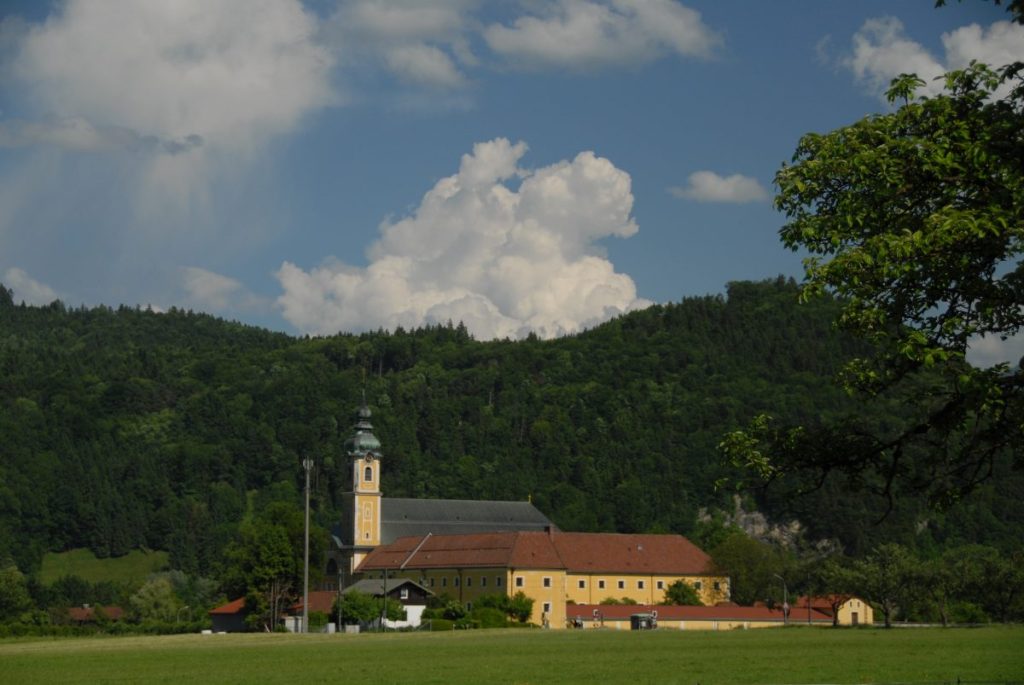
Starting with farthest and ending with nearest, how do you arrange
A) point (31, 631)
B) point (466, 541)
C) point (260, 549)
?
1. point (466, 541)
2. point (260, 549)
3. point (31, 631)

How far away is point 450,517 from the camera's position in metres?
168

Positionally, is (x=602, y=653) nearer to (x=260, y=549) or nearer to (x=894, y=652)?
(x=894, y=652)

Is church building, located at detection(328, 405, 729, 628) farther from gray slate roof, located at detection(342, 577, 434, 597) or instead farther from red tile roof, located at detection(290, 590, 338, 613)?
red tile roof, located at detection(290, 590, 338, 613)

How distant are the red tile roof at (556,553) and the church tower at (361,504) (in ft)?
19.6

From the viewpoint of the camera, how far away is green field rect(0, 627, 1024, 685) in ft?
118

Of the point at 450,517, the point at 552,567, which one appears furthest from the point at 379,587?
the point at 450,517

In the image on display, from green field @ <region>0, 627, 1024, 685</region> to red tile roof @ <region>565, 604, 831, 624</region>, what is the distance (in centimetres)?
5356

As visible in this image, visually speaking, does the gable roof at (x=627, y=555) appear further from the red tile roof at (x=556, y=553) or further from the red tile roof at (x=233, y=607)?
the red tile roof at (x=233, y=607)

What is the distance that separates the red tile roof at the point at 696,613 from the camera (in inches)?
4601

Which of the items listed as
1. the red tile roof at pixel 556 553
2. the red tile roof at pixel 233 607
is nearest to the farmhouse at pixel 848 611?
the red tile roof at pixel 556 553

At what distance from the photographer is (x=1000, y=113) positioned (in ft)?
60.0

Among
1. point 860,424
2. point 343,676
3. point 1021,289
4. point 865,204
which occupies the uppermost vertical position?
point 865,204

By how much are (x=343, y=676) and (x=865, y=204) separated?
23.5m

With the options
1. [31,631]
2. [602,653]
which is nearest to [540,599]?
[31,631]
